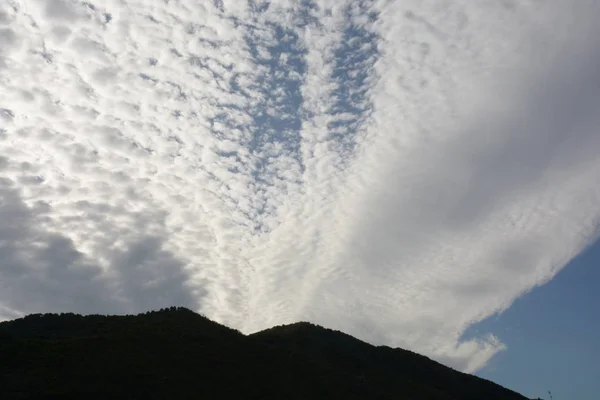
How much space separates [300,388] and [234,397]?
11.1 m

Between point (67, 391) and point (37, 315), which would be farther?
point (37, 315)

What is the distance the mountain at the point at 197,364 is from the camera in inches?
1809

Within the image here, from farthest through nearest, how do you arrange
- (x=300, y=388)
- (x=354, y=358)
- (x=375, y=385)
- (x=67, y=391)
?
(x=354, y=358), (x=375, y=385), (x=300, y=388), (x=67, y=391)

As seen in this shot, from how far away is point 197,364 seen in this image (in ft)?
182

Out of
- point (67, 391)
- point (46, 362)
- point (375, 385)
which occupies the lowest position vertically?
point (67, 391)

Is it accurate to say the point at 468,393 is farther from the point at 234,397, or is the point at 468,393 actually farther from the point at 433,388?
the point at 234,397

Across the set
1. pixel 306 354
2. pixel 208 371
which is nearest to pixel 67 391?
pixel 208 371

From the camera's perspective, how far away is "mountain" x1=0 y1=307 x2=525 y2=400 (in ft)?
151

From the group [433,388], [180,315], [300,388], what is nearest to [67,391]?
[300,388]

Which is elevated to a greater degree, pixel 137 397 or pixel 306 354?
pixel 306 354

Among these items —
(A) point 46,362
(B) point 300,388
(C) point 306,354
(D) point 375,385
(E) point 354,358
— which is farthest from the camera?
(E) point 354,358

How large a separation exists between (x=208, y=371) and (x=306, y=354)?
2334 cm

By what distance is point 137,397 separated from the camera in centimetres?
4459

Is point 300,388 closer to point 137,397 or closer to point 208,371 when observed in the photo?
point 208,371
